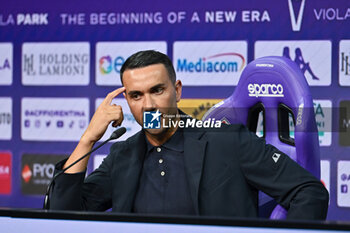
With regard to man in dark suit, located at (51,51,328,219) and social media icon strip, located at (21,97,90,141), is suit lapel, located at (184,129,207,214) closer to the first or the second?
man in dark suit, located at (51,51,328,219)

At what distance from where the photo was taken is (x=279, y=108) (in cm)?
169

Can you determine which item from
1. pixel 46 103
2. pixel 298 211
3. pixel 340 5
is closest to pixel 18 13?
pixel 46 103

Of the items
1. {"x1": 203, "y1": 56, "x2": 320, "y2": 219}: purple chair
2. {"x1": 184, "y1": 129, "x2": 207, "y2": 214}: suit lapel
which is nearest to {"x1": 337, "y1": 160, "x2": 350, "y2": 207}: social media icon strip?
{"x1": 203, "y1": 56, "x2": 320, "y2": 219}: purple chair

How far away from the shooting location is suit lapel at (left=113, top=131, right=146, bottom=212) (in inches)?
57.1

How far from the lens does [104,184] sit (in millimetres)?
1539

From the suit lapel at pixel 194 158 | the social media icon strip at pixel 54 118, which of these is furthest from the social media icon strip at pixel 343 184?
the suit lapel at pixel 194 158

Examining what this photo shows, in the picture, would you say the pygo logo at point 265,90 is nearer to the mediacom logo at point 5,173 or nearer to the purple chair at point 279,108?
the purple chair at point 279,108

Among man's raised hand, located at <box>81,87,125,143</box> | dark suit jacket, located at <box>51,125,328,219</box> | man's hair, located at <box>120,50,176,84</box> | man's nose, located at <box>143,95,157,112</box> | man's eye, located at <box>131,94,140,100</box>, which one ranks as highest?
man's hair, located at <box>120,50,176,84</box>

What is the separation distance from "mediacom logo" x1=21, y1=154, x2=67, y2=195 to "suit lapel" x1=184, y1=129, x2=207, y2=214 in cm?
195

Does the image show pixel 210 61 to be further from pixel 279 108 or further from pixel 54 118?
pixel 279 108

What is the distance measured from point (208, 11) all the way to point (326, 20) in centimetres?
68

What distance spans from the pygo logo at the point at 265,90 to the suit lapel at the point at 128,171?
0.42 m

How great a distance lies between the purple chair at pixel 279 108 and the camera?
5.09ft

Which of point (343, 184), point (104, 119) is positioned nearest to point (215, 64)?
point (343, 184)
